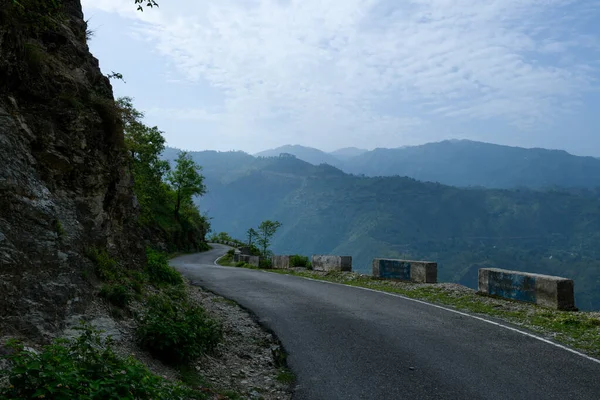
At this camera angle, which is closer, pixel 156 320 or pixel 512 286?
pixel 156 320

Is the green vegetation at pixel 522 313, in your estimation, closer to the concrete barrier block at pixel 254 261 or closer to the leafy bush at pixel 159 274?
the leafy bush at pixel 159 274

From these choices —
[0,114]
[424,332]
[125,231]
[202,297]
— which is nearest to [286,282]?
[202,297]

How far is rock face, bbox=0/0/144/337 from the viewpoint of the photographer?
547 centimetres

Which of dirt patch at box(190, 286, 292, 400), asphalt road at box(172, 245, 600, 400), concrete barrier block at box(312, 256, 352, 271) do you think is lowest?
dirt patch at box(190, 286, 292, 400)

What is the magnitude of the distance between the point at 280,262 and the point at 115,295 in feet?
65.1

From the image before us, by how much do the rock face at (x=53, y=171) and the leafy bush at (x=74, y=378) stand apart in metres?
1.35

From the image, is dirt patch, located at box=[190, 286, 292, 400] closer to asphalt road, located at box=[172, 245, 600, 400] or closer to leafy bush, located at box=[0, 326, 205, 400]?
asphalt road, located at box=[172, 245, 600, 400]

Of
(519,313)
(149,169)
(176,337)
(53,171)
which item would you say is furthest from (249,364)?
(149,169)

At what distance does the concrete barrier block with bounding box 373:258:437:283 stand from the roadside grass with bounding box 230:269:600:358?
1.39 feet

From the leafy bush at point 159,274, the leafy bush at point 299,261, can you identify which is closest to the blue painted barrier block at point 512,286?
the leafy bush at point 159,274

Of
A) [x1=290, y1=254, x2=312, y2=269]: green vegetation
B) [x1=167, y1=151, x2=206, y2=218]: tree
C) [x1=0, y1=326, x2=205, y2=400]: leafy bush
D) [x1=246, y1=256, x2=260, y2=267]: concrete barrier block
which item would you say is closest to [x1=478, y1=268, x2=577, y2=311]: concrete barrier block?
[x1=0, y1=326, x2=205, y2=400]: leafy bush

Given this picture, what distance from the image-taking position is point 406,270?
16.8 m

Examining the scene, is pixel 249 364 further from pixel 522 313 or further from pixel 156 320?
pixel 522 313

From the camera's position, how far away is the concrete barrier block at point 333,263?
20.7m
